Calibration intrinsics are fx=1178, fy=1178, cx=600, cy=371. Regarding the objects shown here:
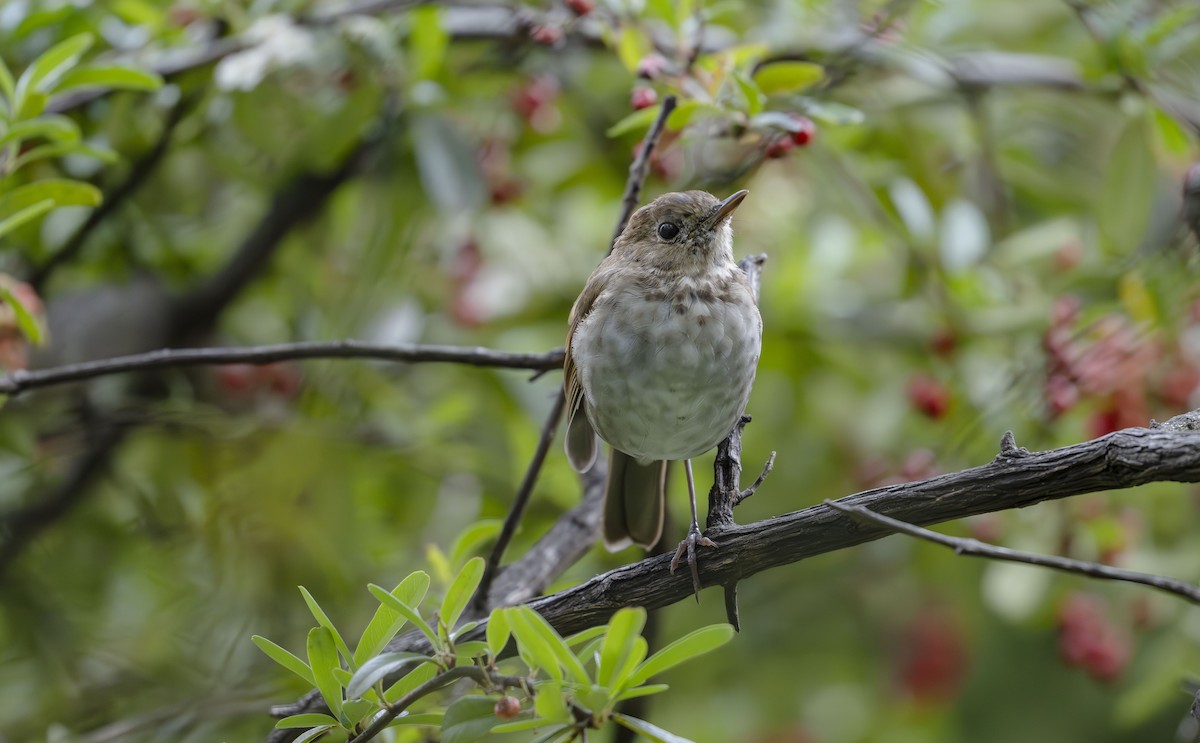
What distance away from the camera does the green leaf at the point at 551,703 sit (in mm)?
1572

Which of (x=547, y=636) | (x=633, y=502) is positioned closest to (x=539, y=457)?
(x=633, y=502)

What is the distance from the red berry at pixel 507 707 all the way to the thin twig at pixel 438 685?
0.08ft

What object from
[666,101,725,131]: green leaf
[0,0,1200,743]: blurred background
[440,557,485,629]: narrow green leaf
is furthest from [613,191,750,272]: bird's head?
[440,557,485,629]: narrow green leaf

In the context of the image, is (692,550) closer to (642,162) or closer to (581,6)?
(642,162)

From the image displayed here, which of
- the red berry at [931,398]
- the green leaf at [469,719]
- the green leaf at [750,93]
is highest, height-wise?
the green leaf at [750,93]

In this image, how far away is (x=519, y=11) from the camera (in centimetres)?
341

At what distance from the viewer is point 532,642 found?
5.17 ft

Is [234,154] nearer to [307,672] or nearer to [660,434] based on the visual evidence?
[660,434]

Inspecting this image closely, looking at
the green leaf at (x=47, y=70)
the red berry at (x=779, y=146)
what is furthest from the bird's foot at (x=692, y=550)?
the green leaf at (x=47, y=70)

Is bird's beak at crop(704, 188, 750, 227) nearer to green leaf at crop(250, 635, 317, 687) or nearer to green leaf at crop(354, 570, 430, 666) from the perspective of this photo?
green leaf at crop(354, 570, 430, 666)

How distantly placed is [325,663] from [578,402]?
1136mm

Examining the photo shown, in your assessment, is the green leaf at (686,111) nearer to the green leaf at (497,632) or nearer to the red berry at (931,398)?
the green leaf at (497,632)

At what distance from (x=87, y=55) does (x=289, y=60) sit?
0.74 m

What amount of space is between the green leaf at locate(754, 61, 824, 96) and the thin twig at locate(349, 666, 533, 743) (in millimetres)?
1531
